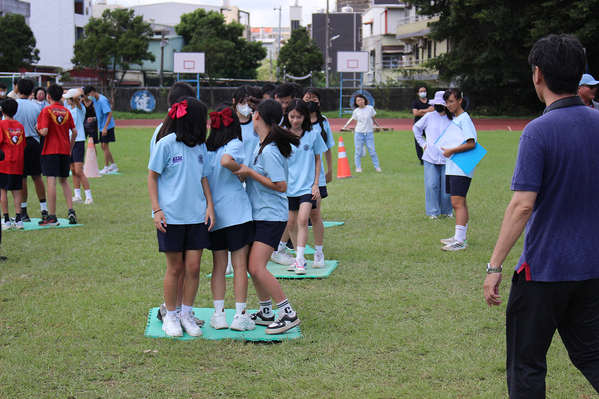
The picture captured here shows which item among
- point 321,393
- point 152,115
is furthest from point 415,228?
point 152,115

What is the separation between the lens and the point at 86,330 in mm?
4254

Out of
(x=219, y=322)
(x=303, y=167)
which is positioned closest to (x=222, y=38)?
(x=303, y=167)

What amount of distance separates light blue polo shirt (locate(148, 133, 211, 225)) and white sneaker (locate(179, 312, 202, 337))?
0.76 metres

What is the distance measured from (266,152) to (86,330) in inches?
75.8

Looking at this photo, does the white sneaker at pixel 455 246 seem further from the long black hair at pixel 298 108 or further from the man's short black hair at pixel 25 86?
the man's short black hair at pixel 25 86

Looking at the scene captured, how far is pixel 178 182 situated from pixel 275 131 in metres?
0.84

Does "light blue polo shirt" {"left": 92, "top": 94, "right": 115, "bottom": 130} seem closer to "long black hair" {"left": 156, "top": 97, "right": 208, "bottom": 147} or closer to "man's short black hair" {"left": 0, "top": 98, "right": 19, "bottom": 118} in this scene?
"man's short black hair" {"left": 0, "top": 98, "right": 19, "bottom": 118}

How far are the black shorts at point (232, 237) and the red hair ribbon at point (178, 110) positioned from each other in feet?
2.96

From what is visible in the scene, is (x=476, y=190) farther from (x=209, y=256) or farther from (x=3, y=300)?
(x=3, y=300)

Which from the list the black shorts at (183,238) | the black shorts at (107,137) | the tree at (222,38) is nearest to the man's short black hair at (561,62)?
the black shorts at (183,238)

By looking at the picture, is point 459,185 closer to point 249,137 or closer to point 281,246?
point 281,246

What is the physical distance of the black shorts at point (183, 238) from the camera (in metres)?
3.99

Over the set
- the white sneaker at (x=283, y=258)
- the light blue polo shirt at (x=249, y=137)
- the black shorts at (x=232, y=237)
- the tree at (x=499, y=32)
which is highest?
the tree at (x=499, y=32)

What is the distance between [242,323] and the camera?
426 cm
